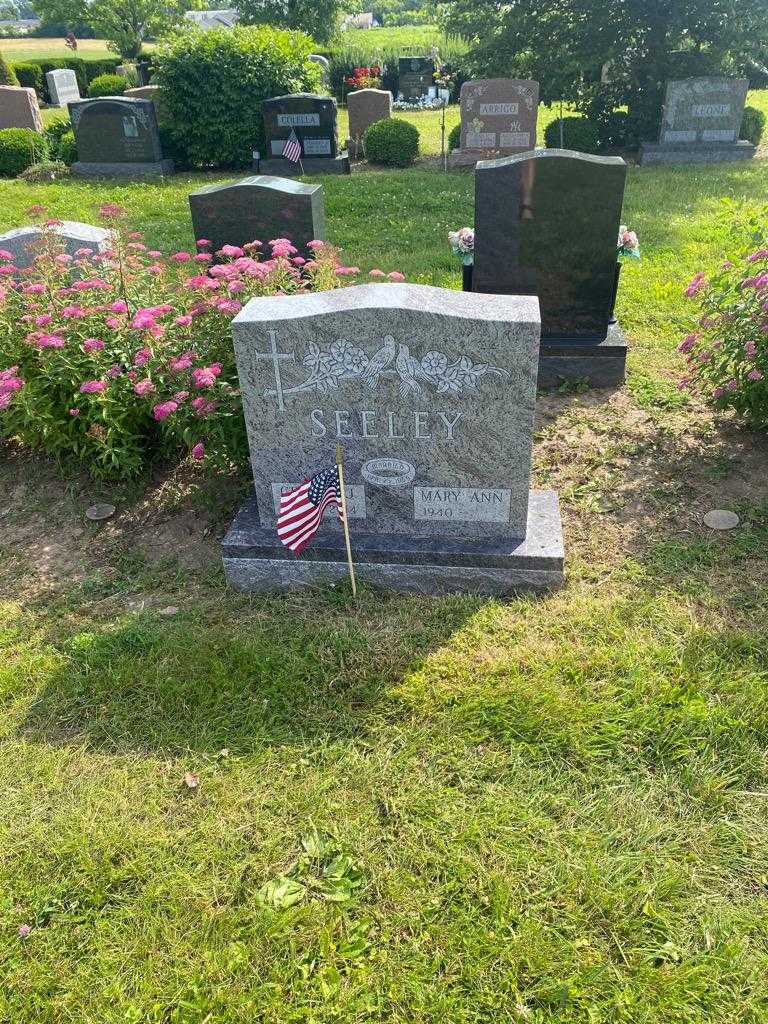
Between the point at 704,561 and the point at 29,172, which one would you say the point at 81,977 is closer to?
the point at 704,561

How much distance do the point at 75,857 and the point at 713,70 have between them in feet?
57.2

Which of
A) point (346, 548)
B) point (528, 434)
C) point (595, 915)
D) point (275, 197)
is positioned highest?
point (275, 197)

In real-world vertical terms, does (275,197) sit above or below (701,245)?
above

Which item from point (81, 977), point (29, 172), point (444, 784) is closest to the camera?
point (81, 977)

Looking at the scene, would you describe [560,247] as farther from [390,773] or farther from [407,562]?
[390,773]

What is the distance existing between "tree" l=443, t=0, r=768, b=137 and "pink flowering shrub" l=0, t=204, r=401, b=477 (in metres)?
13.4

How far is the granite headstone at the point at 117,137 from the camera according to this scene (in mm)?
14867

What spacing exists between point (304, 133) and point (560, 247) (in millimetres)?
10489

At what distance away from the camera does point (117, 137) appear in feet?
49.5

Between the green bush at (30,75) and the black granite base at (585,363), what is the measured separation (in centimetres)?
3023

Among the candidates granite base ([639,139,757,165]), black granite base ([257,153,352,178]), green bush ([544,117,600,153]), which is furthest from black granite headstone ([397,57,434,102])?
granite base ([639,139,757,165])

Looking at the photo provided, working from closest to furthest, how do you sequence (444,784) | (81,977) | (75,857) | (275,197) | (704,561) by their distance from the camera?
(81,977)
(75,857)
(444,784)
(704,561)
(275,197)

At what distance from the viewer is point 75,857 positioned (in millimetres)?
2977

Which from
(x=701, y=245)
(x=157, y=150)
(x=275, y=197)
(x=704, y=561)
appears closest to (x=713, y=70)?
(x=701, y=245)
